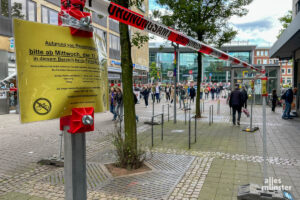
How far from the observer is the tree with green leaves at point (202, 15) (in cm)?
1255

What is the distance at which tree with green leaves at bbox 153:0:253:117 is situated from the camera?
41.2 ft

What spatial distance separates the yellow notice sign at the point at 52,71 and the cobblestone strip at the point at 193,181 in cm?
285

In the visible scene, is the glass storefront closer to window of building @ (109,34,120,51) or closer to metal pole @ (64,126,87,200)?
window of building @ (109,34,120,51)

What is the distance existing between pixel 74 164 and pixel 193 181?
339 centimetres

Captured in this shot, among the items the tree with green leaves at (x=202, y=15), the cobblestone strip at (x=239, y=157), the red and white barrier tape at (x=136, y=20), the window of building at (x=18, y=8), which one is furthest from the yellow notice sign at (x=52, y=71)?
the window of building at (x=18, y=8)

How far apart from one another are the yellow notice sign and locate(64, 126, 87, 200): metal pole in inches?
9.4

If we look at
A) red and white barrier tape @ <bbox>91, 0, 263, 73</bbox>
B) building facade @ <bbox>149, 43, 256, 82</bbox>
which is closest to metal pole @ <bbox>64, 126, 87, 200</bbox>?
red and white barrier tape @ <bbox>91, 0, 263, 73</bbox>

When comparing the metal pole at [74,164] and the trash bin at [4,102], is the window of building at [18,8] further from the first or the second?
the metal pole at [74,164]

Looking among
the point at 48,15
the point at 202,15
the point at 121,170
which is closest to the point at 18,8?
the point at 48,15

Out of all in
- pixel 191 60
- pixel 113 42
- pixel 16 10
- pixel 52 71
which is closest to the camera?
pixel 52 71

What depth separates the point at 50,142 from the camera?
827 cm

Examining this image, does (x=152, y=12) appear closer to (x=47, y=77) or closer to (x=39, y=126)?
(x=39, y=126)

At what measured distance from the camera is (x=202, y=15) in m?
13.0

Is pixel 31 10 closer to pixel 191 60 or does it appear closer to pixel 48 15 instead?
pixel 48 15
